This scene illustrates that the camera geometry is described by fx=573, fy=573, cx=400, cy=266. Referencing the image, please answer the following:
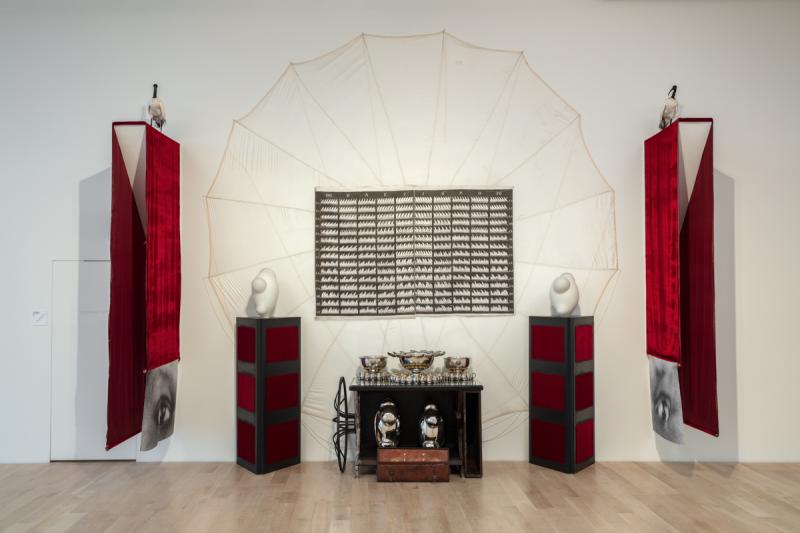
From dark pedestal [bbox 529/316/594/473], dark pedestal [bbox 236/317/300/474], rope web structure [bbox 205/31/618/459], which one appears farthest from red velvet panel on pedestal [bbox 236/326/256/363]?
dark pedestal [bbox 529/316/594/473]

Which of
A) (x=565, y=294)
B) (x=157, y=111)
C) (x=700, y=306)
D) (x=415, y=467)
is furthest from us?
(x=157, y=111)

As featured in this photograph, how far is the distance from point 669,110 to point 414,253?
6.36 feet

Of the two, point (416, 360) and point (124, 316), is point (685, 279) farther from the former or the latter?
point (124, 316)

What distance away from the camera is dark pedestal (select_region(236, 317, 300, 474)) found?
11.8 feet

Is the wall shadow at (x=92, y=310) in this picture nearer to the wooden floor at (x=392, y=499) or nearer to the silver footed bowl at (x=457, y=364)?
the wooden floor at (x=392, y=499)

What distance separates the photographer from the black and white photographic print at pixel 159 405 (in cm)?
360

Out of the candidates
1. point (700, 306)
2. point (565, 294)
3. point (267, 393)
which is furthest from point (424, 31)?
point (267, 393)

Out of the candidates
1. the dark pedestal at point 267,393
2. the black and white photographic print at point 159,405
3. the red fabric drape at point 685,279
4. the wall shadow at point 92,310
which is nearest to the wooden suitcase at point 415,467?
the dark pedestal at point 267,393

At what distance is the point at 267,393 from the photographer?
361 cm

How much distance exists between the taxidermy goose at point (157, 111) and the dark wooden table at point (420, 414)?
217cm

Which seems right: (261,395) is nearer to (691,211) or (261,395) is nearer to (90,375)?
(90,375)

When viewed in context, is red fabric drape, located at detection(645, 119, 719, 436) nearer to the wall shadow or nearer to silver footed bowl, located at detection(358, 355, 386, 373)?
silver footed bowl, located at detection(358, 355, 386, 373)

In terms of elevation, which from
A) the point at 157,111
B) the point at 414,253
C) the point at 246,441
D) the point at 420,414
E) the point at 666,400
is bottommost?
the point at 246,441

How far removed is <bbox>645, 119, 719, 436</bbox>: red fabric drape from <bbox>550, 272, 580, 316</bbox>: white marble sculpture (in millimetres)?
566
